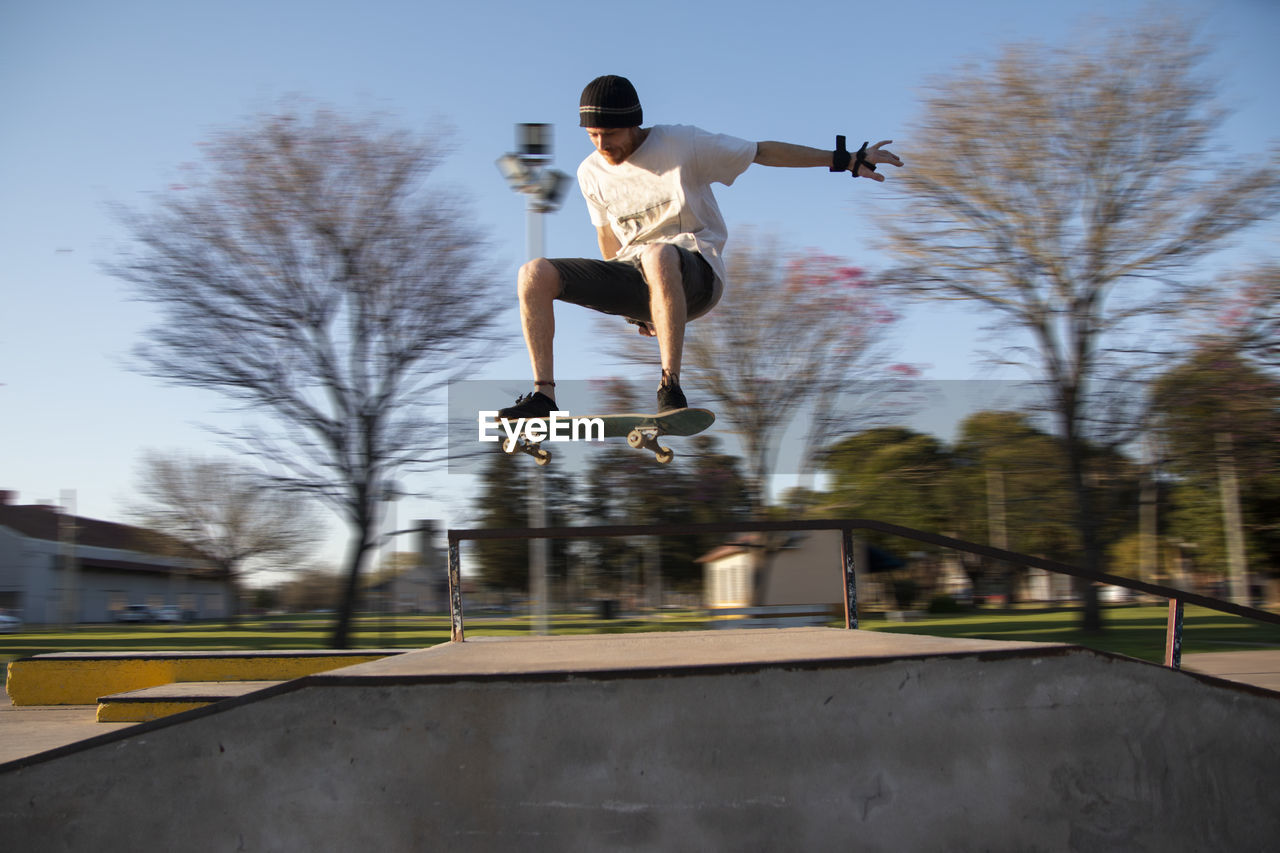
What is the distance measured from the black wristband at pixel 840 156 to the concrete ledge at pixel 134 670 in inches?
200

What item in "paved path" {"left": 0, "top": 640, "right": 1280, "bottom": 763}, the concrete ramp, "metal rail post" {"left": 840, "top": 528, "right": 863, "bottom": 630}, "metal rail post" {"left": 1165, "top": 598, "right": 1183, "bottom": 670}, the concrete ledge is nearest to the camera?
the concrete ramp

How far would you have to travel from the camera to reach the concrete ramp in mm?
3285

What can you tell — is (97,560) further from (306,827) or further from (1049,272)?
(306,827)

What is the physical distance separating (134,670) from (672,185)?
6.14m

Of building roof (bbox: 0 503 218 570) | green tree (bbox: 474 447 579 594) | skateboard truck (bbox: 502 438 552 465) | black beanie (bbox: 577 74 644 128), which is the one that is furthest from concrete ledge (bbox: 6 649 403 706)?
building roof (bbox: 0 503 218 570)

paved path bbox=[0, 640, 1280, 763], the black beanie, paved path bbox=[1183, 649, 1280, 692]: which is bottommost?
paved path bbox=[1183, 649, 1280, 692]

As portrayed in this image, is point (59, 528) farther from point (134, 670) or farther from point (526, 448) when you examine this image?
point (526, 448)

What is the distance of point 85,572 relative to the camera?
173ft

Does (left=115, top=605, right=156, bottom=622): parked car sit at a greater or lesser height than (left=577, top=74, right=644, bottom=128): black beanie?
lesser

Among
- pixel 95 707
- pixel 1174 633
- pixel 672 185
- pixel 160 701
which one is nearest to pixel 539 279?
pixel 672 185

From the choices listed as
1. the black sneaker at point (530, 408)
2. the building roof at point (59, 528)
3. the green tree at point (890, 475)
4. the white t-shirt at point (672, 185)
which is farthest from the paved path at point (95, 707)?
the building roof at point (59, 528)

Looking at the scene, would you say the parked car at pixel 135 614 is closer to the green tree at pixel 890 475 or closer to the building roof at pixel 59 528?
the building roof at pixel 59 528

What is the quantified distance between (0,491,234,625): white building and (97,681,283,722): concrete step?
77.5ft

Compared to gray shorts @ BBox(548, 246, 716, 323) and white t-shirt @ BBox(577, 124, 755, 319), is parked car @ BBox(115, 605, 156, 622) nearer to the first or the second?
gray shorts @ BBox(548, 246, 716, 323)
